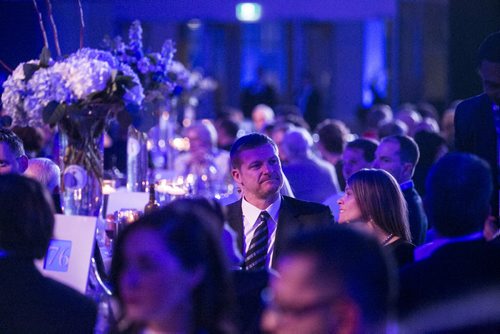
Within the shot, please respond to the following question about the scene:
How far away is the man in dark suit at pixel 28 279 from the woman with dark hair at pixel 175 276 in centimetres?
36

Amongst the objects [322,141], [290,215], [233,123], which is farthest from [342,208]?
[233,123]

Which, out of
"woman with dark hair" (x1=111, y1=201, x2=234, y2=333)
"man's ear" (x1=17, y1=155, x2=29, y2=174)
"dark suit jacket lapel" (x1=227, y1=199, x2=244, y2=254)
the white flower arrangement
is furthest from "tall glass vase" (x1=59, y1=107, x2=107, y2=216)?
"woman with dark hair" (x1=111, y1=201, x2=234, y2=333)

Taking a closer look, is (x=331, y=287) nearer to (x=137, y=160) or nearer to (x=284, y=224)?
(x=284, y=224)

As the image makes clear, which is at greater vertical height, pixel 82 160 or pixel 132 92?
pixel 132 92

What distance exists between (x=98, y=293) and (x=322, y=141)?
4633mm

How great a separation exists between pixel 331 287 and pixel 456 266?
2.59ft

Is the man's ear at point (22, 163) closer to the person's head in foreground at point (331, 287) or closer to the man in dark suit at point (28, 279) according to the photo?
the man in dark suit at point (28, 279)

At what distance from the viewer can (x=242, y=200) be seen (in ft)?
14.3

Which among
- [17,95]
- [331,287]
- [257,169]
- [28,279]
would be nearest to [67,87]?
[17,95]

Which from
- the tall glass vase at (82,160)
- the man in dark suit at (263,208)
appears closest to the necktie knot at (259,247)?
the man in dark suit at (263,208)

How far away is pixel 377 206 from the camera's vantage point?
408cm

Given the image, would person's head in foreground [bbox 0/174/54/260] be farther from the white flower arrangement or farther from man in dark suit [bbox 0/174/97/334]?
the white flower arrangement

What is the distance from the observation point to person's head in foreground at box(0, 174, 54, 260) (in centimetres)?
270

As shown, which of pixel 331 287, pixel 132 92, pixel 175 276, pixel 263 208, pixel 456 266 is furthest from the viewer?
pixel 132 92
